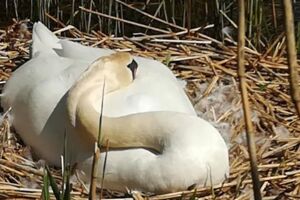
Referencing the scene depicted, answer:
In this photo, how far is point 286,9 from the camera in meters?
0.77

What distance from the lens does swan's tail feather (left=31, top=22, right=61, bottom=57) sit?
2.82 meters

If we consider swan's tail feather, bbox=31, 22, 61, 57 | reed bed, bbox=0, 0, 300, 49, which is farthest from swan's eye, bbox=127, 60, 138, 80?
reed bed, bbox=0, 0, 300, 49

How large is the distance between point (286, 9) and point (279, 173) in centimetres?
153

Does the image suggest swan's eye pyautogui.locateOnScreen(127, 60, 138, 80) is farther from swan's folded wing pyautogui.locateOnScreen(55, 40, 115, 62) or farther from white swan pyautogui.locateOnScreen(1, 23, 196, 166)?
swan's folded wing pyautogui.locateOnScreen(55, 40, 115, 62)

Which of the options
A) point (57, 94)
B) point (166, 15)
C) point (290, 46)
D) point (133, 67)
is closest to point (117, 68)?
point (133, 67)

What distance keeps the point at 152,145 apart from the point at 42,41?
0.84 m

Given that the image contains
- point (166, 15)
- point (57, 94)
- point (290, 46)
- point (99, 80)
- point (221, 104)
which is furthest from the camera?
point (166, 15)

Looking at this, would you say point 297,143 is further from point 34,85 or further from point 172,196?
point 34,85

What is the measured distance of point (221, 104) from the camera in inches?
107

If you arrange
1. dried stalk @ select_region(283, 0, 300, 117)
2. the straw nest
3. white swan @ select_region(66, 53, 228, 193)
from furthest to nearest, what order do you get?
the straw nest < white swan @ select_region(66, 53, 228, 193) < dried stalk @ select_region(283, 0, 300, 117)

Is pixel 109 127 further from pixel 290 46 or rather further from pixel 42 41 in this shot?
pixel 290 46

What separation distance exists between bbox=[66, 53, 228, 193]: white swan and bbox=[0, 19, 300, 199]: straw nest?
0.04 meters

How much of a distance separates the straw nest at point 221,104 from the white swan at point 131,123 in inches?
1.8

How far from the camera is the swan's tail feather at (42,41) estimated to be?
2.82 meters
